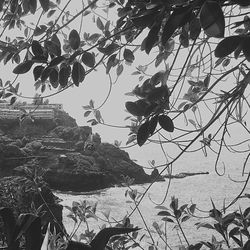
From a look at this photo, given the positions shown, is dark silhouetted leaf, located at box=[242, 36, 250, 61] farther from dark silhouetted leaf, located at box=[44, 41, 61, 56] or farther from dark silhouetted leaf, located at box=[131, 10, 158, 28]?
dark silhouetted leaf, located at box=[44, 41, 61, 56]

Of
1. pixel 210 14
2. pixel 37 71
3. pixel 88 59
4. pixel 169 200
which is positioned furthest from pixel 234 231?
pixel 169 200

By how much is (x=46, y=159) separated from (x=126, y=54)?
1465 cm

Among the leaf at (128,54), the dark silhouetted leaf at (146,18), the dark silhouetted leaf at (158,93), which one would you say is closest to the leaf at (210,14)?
the dark silhouetted leaf at (146,18)

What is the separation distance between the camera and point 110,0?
201cm

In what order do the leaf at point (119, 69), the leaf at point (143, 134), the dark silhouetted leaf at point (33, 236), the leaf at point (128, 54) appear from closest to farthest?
the dark silhouetted leaf at point (33, 236), the leaf at point (143, 134), the leaf at point (128, 54), the leaf at point (119, 69)

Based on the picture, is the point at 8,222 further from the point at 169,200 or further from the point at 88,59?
the point at 169,200

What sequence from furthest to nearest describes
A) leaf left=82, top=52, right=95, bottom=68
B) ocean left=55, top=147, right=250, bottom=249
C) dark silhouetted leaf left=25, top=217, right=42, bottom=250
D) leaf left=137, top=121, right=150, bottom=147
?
ocean left=55, top=147, right=250, bottom=249 → leaf left=82, top=52, right=95, bottom=68 → leaf left=137, top=121, right=150, bottom=147 → dark silhouetted leaf left=25, top=217, right=42, bottom=250

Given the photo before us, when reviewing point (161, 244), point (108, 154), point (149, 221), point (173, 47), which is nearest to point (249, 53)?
point (173, 47)

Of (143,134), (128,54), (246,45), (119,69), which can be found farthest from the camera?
(119,69)

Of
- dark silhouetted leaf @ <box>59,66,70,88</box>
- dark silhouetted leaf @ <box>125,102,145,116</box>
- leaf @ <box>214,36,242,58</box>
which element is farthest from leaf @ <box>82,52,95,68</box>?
leaf @ <box>214,36,242,58</box>

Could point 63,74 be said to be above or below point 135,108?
above

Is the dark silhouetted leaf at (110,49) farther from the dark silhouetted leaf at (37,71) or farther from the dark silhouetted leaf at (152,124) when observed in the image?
the dark silhouetted leaf at (152,124)

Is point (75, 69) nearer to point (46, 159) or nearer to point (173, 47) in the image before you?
point (173, 47)

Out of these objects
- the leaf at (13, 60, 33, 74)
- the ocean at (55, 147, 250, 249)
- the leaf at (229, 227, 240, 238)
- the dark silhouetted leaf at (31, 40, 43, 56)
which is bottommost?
the ocean at (55, 147, 250, 249)
